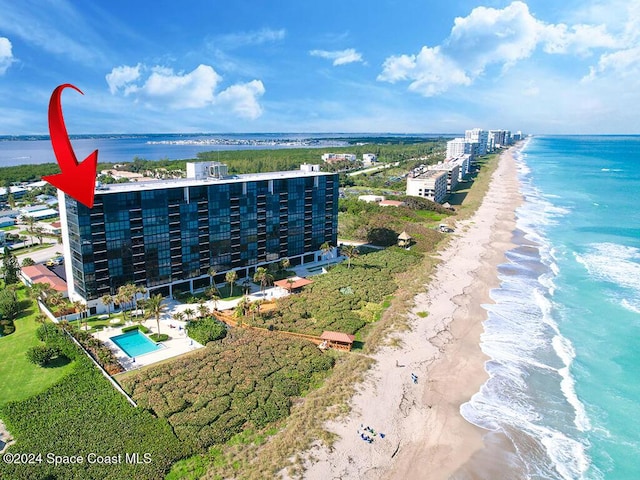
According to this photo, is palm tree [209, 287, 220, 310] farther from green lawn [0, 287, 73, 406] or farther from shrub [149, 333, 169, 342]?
green lawn [0, 287, 73, 406]

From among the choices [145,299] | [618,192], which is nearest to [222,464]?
[145,299]

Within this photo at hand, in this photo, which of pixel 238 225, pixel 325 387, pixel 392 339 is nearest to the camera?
pixel 325 387

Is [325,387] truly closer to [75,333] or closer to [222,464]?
[222,464]

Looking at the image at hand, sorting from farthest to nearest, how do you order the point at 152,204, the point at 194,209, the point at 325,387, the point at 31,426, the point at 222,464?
the point at 194,209 < the point at 152,204 < the point at 325,387 < the point at 31,426 < the point at 222,464

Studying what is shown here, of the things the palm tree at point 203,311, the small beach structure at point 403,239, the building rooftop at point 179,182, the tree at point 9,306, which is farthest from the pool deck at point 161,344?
the small beach structure at point 403,239

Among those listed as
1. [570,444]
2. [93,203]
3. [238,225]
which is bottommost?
[570,444]

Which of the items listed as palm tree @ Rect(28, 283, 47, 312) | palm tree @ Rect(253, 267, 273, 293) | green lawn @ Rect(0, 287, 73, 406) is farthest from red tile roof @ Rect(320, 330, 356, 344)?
palm tree @ Rect(28, 283, 47, 312)

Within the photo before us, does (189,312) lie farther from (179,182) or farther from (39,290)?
(39,290)
